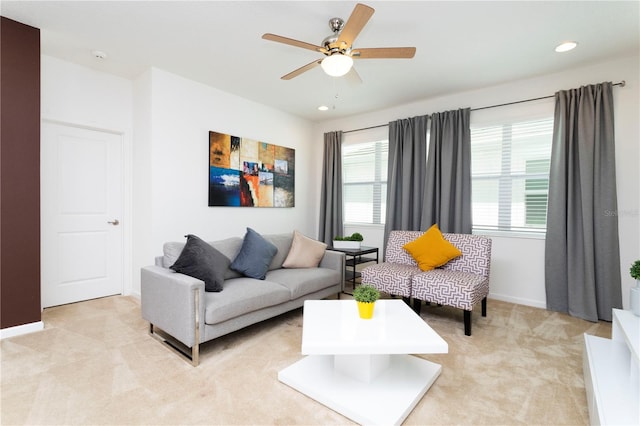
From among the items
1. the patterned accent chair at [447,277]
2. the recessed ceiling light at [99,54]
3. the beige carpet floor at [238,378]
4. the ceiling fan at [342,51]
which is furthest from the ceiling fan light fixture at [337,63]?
the recessed ceiling light at [99,54]

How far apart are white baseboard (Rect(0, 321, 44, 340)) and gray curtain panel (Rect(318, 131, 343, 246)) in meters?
3.58

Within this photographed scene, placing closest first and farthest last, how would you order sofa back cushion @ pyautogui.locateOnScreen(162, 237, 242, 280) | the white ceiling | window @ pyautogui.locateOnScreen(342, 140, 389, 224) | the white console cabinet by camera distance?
the white console cabinet
the white ceiling
sofa back cushion @ pyautogui.locateOnScreen(162, 237, 242, 280)
window @ pyautogui.locateOnScreen(342, 140, 389, 224)

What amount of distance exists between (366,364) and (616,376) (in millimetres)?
1257

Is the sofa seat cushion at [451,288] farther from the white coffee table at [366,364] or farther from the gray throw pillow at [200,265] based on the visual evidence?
the gray throw pillow at [200,265]

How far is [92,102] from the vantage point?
337 centimetres

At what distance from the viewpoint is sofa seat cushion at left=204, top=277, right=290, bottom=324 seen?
217cm

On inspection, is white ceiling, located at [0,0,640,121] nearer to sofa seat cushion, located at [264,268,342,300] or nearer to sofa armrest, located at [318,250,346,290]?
sofa armrest, located at [318,250,346,290]

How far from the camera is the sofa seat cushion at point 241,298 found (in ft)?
7.13

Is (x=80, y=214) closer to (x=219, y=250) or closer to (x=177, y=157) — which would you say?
(x=177, y=157)

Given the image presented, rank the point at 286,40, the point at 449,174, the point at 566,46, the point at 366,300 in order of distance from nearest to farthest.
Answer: the point at 366,300
the point at 286,40
the point at 566,46
the point at 449,174

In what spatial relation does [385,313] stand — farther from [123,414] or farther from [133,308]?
[133,308]

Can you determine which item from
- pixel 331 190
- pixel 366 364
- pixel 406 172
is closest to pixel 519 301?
pixel 406 172

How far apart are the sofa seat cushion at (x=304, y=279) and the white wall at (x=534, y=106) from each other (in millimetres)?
1694

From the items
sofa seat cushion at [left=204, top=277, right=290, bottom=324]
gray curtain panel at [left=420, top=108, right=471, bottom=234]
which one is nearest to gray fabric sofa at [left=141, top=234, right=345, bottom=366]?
sofa seat cushion at [left=204, top=277, right=290, bottom=324]
